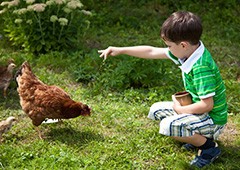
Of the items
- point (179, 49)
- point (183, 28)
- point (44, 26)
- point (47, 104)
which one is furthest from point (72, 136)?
point (44, 26)

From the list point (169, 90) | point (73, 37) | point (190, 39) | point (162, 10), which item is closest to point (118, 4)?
point (162, 10)

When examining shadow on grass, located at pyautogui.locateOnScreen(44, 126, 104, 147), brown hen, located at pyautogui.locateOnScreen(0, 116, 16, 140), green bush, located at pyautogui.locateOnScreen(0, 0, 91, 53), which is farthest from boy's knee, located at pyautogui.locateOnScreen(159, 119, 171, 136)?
green bush, located at pyautogui.locateOnScreen(0, 0, 91, 53)

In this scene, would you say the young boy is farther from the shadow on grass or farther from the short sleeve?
the shadow on grass

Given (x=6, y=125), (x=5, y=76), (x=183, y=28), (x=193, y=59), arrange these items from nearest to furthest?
(x=183, y=28)
(x=193, y=59)
(x=6, y=125)
(x=5, y=76)

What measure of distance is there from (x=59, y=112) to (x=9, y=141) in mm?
617

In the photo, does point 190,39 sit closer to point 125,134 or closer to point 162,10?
point 125,134

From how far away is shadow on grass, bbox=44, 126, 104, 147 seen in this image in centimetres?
471

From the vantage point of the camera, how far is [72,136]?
15.8 feet

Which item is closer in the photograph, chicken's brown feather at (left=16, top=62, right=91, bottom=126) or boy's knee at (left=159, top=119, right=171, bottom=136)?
boy's knee at (left=159, top=119, right=171, bottom=136)

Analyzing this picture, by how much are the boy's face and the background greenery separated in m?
1.03

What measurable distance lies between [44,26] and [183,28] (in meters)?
3.52

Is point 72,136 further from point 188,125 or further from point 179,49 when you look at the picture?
point 179,49

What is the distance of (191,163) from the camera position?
14.0 ft

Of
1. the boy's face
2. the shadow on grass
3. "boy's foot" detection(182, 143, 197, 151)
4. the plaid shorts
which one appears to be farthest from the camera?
the shadow on grass
